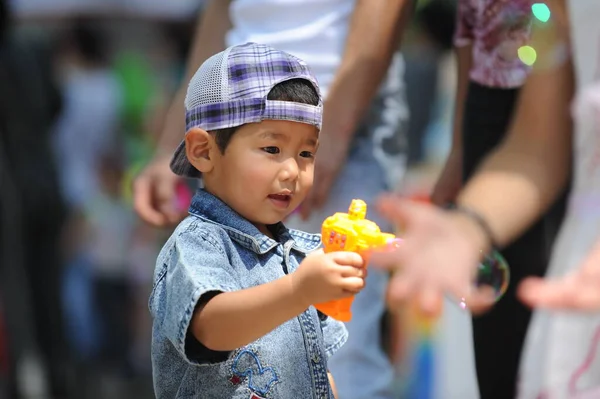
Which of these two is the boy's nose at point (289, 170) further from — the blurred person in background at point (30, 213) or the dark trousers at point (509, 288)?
the blurred person in background at point (30, 213)

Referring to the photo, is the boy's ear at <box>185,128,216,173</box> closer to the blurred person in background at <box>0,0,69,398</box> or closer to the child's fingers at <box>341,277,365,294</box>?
the child's fingers at <box>341,277,365,294</box>

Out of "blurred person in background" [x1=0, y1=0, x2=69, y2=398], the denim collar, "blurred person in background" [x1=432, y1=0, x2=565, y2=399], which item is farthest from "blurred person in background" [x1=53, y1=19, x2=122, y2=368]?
the denim collar

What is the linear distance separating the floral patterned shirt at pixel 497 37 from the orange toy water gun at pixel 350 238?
70cm

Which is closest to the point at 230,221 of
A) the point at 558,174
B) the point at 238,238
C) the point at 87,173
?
the point at 238,238

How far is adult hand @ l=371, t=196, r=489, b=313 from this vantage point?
1399mm

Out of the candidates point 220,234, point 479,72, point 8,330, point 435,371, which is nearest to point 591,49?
point 479,72

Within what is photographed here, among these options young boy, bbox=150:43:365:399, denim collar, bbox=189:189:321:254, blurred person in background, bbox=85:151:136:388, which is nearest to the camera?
young boy, bbox=150:43:365:399

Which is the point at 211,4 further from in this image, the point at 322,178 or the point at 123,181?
the point at 123,181

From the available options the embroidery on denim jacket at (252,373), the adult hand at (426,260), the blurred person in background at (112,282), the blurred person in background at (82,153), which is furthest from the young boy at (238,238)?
the blurred person in background at (82,153)

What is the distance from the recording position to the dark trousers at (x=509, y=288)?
7.72ft

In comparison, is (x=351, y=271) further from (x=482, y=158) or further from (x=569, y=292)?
(x=482, y=158)

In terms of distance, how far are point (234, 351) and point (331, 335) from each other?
287mm

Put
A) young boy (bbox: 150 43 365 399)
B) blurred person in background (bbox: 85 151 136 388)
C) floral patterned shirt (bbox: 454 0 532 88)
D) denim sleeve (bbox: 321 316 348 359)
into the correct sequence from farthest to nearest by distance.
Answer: blurred person in background (bbox: 85 151 136 388) → floral patterned shirt (bbox: 454 0 532 88) → denim sleeve (bbox: 321 316 348 359) → young boy (bbox: 150 43 365 399)

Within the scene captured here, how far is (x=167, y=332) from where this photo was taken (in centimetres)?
165
